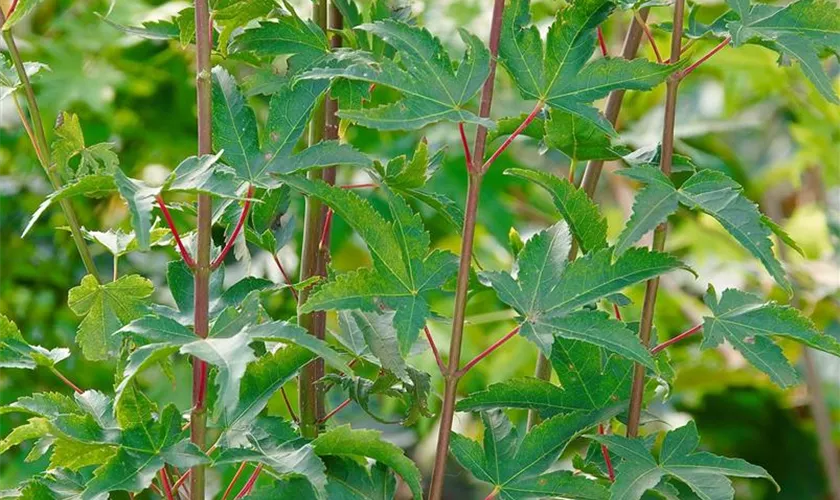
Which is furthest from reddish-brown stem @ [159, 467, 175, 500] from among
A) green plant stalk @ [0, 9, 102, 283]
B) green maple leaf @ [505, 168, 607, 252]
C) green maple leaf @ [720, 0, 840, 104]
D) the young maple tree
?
green maple leaf @ [720, 0, 840, 104]

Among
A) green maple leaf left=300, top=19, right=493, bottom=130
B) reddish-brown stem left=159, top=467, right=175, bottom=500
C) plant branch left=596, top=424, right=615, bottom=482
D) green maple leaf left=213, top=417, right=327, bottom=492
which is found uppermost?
green maple leaf left=300, top=19, right=493, bottom=130

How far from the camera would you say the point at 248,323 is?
459 millimetres

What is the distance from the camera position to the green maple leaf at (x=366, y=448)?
483mm

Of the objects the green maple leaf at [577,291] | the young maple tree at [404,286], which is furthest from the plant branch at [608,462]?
the green maple leaf at [577,291]

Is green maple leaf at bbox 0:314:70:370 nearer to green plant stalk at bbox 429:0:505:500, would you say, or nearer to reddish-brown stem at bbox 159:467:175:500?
reddish-brown stem at bbox 159:467:175:500

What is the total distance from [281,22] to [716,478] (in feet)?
0.99

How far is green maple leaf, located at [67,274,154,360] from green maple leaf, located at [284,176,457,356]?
127 millimetres

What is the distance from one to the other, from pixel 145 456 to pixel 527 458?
176 millimetres

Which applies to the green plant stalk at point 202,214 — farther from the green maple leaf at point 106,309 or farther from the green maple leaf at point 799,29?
the green maple leaf at point 799,29

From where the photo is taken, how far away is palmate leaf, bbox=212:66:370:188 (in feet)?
1.59

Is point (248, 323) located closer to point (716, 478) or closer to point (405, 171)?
point (405, 171)

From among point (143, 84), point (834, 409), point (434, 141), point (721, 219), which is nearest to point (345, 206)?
point (721, 219)

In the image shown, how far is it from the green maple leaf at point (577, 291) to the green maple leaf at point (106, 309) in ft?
0.58

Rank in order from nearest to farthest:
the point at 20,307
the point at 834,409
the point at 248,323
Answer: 1. the point at 248,323
2. the point at 20,307
3. the point at 834,409
